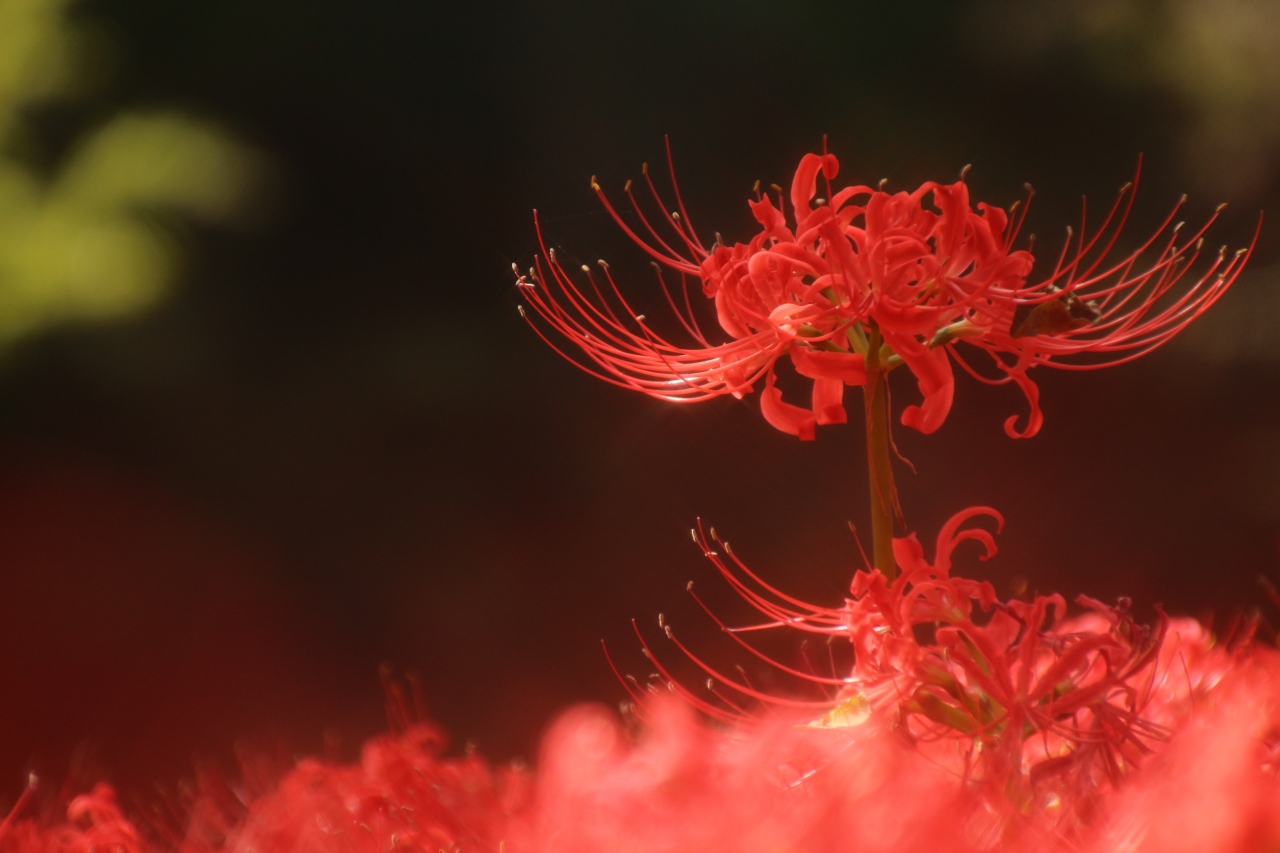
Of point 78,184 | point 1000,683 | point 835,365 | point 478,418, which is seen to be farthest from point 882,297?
point 78,184

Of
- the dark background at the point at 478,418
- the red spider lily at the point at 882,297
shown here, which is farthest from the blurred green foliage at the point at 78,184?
the red spider lily at the point at 882,297

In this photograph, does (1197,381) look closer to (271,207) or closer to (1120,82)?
(1120,82)

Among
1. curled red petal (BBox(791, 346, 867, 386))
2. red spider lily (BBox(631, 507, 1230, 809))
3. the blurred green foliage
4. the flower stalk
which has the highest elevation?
the blurred green foliage

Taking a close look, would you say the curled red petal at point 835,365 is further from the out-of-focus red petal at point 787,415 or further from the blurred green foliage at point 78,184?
the blurred green foliage at point 78,184

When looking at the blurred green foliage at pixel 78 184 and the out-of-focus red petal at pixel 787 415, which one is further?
the blurred green foliage at pixel 78 184

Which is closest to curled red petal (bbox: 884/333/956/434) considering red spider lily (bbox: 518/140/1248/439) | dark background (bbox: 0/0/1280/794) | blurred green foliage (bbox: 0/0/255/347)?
red spider lily (bbox: 518/140/1248/439)

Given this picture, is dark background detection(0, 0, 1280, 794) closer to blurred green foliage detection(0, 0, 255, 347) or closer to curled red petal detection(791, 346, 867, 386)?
blurred green foliage detection(0, 0, 255, 347)

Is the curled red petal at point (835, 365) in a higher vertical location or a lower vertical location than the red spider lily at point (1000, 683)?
higher
